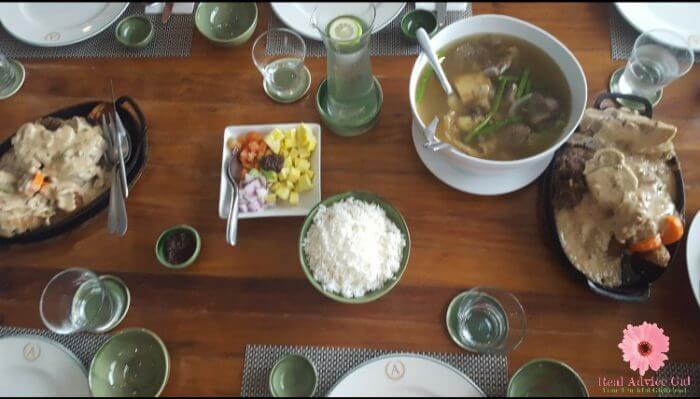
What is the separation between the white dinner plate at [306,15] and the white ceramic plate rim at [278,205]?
1.03 ft

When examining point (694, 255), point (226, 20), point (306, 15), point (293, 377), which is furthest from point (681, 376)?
point (226, 20)

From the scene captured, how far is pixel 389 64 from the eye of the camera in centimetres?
132

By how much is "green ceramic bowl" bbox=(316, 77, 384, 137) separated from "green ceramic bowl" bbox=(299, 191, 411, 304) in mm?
191

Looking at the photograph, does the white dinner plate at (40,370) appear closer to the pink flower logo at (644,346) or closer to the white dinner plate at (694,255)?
the pink flower logo at (644,346)

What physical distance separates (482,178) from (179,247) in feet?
2.32

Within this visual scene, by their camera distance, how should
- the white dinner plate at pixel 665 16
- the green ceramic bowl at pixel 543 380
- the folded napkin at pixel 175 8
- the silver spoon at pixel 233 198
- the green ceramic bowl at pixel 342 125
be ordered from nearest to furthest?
the green ceramic bowl at pixel 543 380 < the silver spoon at pixel 233 198 < the green ceramic bowl at pixel 342 125 < the white dinner plate at pixel 665 16 < the folded napkin at pixel 175 8

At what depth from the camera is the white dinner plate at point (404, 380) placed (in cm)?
98

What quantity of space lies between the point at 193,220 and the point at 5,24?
0.82 m

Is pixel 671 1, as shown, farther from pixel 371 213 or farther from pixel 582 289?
pixel 371 213

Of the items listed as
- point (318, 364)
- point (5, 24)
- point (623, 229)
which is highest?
point (5, 24)

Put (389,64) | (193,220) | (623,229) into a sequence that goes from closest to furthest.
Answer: (623,229), (193,220), (389,64)

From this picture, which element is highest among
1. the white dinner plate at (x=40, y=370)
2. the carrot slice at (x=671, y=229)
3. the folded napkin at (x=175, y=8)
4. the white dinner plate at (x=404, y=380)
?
the folded napkin at (x=175, y=8)

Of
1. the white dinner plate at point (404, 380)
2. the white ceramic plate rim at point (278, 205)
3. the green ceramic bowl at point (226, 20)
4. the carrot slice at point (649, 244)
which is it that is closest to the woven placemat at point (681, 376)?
the carrot slice at point (649, 244)

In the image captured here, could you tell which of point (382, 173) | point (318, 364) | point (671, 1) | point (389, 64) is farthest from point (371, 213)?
point (671, 1)
